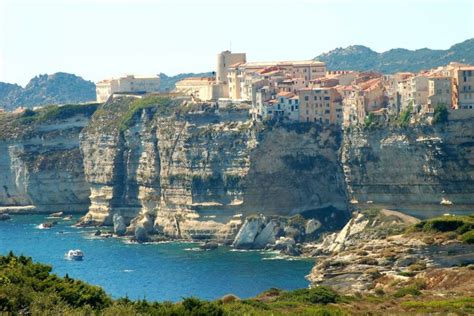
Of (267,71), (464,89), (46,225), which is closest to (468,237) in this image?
(464,89)

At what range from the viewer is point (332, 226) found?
8988cm

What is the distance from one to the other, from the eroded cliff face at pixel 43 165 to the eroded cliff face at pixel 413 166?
33.3 meters

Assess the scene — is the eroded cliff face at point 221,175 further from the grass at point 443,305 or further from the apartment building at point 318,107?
the grass at point 443,305

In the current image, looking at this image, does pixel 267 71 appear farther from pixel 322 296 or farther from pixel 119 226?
pixel 322 296

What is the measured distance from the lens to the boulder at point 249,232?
89.2 metres

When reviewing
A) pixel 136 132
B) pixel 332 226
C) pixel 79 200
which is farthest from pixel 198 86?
pixel 332 226

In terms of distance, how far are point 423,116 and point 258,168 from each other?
43.8 ft

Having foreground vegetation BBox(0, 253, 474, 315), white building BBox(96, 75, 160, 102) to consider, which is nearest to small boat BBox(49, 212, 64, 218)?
white building BBox(96, 75, 160, 102)

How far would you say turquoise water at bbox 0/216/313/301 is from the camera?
247ft

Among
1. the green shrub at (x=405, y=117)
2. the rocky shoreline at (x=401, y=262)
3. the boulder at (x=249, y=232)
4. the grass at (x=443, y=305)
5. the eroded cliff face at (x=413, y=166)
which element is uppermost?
the green shrub at (x=405, y=117)

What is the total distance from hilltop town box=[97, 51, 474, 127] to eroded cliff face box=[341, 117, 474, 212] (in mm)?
1234

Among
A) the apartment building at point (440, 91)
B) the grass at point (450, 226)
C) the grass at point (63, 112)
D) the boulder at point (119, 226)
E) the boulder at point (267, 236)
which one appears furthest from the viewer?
the grass at point (63, 112)

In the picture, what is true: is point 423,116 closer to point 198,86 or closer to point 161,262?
point 161,262

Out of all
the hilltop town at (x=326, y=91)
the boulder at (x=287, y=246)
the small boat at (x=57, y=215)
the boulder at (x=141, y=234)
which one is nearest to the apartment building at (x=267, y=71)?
the hilltop town at (x=326, y=91)
